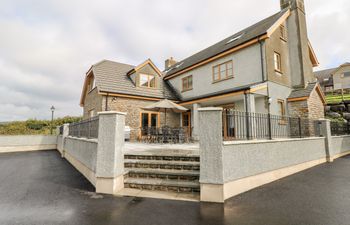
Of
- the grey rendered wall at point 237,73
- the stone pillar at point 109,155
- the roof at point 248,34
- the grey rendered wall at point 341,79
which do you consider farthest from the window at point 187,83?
the grey rendered wall at point 341,79

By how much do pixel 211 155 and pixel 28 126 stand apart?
25.8 meters

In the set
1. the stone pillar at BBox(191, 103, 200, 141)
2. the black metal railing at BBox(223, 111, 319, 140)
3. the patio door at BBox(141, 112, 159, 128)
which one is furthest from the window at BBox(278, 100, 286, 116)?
the patio door at BBox(141, 112, 159, 128)

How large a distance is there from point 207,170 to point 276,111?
906cm

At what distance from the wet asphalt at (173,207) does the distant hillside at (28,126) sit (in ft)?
59.4

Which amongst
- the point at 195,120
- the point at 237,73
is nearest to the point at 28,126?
the point at 195,120

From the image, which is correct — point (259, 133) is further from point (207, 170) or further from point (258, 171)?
point (207, 170)

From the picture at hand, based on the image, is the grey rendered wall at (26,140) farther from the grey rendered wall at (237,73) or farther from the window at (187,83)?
the grey rendered wall at (237,73)

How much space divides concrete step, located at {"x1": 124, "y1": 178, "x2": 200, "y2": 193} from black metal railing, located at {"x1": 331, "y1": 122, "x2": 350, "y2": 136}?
11.2 m

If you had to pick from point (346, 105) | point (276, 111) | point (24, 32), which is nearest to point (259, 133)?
point (276, 111)

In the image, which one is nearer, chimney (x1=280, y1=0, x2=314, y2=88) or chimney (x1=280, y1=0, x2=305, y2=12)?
chimney (x1=280, y1=0, x2=314, y2=88)

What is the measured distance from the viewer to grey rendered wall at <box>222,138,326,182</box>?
423cm

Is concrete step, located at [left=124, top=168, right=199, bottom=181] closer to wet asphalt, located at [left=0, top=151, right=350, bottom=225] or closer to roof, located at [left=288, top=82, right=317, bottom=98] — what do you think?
wet asphalt, located at [left=0, top=151, right=350, bottom=225]

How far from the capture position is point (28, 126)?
21.0 metres

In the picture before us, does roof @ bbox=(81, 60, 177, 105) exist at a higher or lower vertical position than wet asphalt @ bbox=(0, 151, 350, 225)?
higher
